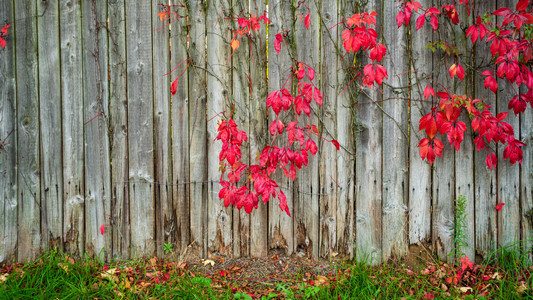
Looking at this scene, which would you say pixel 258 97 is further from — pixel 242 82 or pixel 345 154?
pixel 345 154

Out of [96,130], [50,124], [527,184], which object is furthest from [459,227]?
[50,124]

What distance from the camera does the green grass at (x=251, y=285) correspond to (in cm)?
212

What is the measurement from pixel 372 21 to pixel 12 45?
2.39 meters

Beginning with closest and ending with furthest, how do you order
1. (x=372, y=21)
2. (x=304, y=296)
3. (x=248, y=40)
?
(x=304, y=296)
(x=372, y=21)
(x=248, y=40)

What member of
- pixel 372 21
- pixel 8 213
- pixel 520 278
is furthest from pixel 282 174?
pixel 8 213

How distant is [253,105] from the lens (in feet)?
7.95

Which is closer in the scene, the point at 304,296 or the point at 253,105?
the point at 304,296

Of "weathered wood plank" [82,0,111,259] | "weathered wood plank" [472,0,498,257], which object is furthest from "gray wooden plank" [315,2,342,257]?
"weathered wood plank" [82,0,111,259]

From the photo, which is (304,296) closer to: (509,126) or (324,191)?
(324,191)

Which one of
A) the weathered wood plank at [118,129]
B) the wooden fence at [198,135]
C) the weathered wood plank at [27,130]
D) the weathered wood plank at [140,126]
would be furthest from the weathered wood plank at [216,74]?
the weathered wood plank at [27,130]

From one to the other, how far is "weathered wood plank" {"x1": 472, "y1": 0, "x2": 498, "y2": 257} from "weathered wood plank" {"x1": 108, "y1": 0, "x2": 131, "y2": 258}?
2376 mm

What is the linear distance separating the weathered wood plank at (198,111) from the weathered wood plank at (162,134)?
0.15 meters

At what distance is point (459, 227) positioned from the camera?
230cm

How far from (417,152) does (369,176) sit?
36cm
